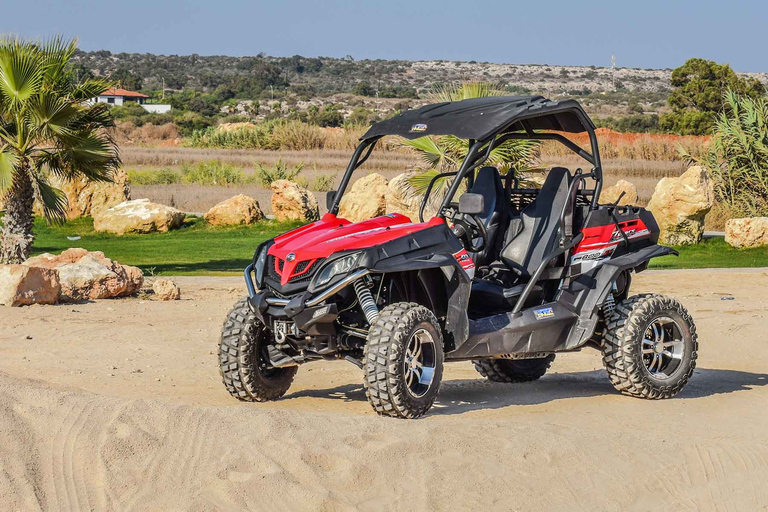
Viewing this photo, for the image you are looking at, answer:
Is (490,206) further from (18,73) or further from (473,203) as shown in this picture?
(18,73)

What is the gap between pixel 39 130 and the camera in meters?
17.1

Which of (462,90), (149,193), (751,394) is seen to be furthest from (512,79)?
(751,394)

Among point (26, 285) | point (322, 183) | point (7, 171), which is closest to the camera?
point (26, 285)

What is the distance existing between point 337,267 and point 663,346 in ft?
10.9

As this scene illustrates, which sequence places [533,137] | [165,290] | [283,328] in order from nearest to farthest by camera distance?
[283,328], [533,137], [165,290]

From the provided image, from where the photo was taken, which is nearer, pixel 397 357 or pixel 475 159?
pixel 397 357

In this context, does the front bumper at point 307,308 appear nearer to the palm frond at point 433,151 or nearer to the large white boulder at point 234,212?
the palm frond at point 433,151

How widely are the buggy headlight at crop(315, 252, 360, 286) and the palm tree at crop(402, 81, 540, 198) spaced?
1099cm

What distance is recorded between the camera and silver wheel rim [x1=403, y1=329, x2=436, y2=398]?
7.74m

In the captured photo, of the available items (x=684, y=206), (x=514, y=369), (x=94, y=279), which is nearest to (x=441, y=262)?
(x=514, y=369)

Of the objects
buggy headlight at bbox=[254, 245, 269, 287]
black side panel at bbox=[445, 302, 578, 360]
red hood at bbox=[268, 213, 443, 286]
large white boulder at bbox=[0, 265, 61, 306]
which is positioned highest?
red hood at bbox=[268, 213, 443, 286]

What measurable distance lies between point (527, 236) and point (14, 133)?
11382mm

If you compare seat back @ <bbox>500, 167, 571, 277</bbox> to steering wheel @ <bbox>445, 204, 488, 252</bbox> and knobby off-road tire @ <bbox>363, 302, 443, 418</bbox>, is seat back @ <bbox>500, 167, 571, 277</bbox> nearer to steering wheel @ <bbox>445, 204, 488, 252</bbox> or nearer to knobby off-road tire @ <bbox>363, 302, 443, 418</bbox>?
steering wheel @ <bbox>445, 204, 488, 252</bbox>

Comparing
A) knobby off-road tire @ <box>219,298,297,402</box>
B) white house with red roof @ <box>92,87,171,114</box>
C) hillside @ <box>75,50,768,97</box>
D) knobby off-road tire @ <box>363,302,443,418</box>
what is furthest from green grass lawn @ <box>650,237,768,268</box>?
hillside @ <box>75,50,768,97</box>
